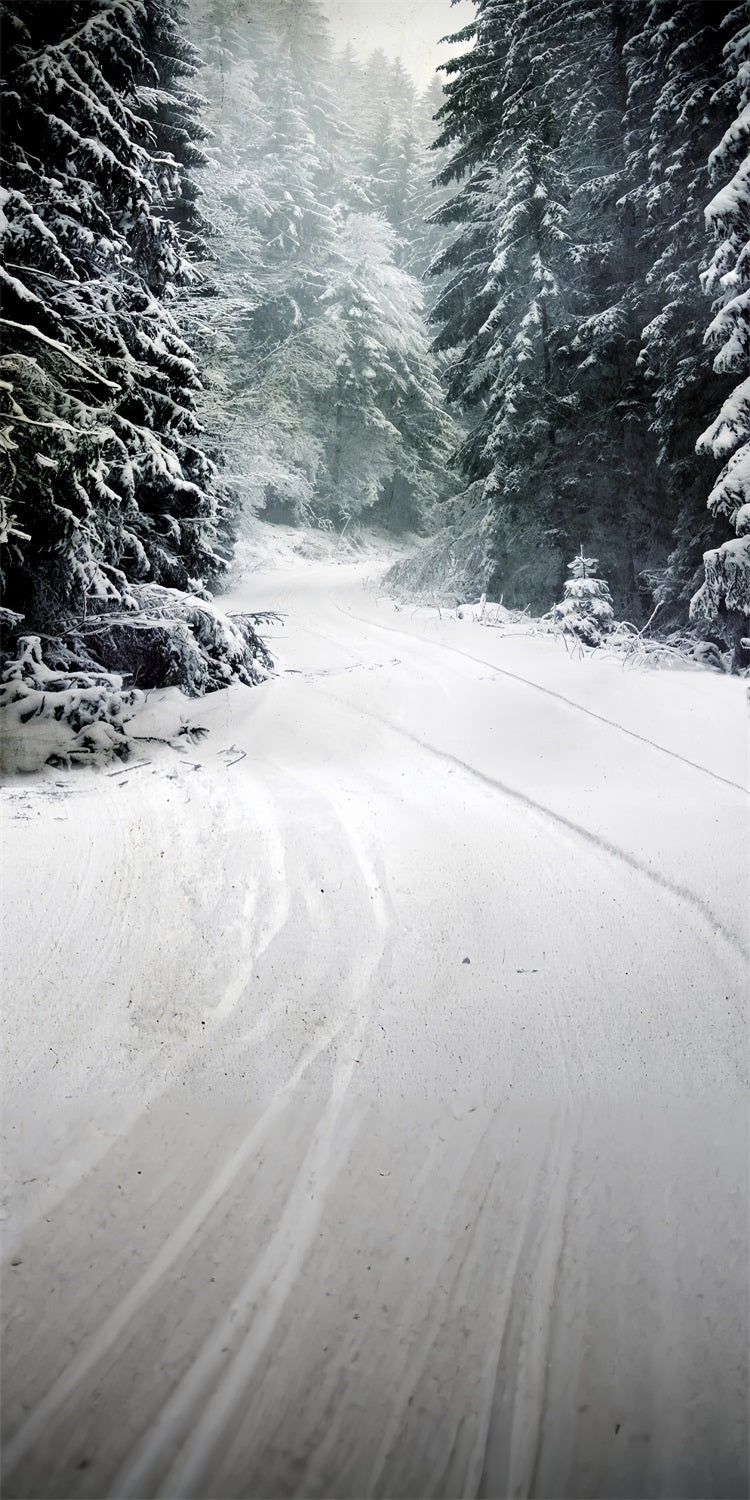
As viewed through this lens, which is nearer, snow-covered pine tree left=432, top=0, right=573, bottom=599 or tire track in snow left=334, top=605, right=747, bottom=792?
tire track in snow left=334, top=605, right=747, bottom=792

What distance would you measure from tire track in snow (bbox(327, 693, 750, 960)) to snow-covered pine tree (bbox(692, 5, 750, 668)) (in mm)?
2374

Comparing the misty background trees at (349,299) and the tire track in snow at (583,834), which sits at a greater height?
the misty background trees at (349,299)

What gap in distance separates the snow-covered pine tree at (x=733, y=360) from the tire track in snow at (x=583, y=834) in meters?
2.37

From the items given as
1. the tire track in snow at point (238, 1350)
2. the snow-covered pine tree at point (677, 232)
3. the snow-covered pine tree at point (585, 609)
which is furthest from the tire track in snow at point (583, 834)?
the snow-covered pine tree at point (677, 232)

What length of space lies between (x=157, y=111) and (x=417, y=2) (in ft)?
7.76

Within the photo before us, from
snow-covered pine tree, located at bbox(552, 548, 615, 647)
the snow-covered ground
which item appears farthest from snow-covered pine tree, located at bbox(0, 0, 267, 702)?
snow-covered pine tree, located at bbox(552, 548, 615, 647)

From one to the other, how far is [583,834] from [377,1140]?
1.82 m

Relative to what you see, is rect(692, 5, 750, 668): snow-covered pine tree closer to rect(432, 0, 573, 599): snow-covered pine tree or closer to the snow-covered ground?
the snow-covered ground

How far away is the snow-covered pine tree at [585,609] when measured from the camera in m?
6.33

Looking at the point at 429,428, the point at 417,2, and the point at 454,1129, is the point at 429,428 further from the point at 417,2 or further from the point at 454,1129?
the point at 454,1129

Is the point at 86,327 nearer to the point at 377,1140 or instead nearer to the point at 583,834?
the point at 583,834

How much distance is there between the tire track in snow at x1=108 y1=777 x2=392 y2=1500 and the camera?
94cm

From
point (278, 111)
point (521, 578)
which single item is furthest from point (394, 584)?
point (278, 111)

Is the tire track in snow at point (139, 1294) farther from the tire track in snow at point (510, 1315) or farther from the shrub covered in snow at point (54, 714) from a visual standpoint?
the shrub covered in snow at point (54, 714)
